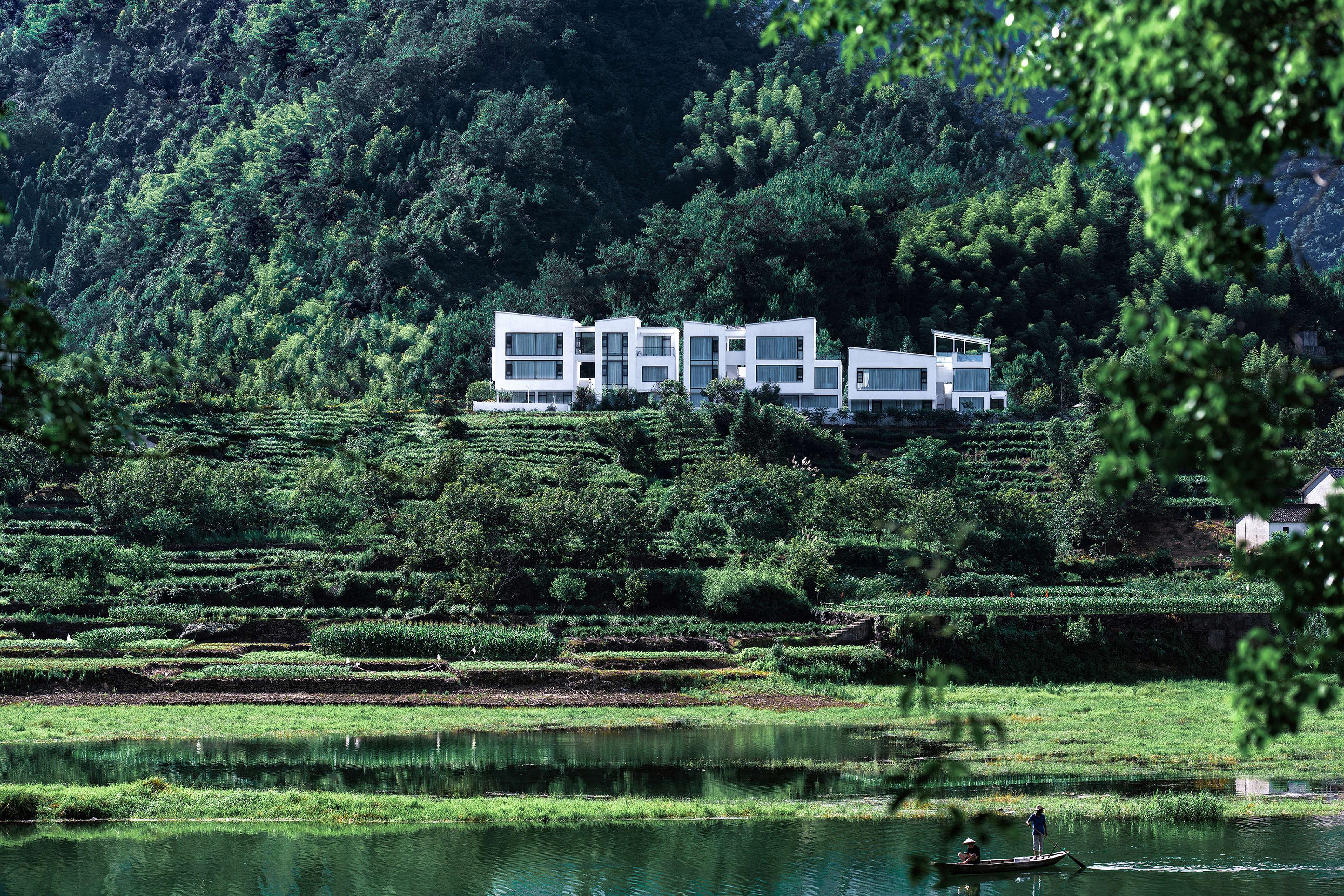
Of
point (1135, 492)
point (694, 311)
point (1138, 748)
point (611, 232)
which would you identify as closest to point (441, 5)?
point (611, 232)

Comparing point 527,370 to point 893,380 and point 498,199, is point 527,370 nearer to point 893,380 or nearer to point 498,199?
point 893,380

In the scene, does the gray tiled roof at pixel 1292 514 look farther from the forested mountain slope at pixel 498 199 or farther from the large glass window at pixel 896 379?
the forested mountain slope at pixel 498 199

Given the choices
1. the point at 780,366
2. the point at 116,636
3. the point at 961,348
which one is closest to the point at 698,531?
the point at 116,636

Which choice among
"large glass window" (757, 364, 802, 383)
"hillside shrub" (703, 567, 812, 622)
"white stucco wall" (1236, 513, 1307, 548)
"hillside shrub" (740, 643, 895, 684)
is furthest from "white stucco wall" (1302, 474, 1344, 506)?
"hillside shrub" (740, 643, 895, 684)

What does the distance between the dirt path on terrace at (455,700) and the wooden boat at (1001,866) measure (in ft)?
57.3

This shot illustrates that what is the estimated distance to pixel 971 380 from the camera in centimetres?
8700

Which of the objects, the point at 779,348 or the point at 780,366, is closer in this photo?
the point at 780,366

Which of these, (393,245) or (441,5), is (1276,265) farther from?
(441,5)

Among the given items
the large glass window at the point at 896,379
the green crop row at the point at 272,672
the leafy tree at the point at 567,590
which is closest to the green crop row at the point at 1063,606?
the leafy tree at the point at 567,590

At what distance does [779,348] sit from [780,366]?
122cm

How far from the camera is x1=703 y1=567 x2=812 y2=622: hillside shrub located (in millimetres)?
48875

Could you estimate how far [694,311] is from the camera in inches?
4045

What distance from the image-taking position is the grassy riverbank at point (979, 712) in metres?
28.8

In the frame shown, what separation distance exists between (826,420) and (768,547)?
26083mm
